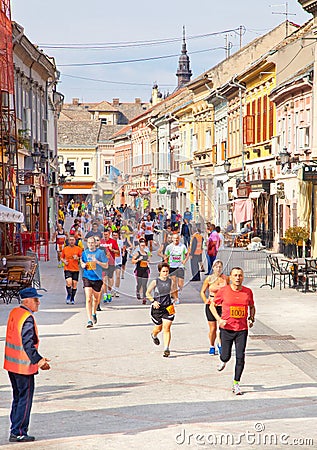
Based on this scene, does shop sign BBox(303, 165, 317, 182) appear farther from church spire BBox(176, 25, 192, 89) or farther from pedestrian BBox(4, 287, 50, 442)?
church spire BBox(176, 25, 192, 89)

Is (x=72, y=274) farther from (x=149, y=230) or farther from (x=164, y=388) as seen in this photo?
(x=164, y=388)

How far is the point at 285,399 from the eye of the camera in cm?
1089

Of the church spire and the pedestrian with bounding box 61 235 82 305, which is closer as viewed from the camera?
A: the pedestrian with bounding box 61 235 82 305

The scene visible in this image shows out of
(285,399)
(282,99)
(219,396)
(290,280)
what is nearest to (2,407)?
(219,396)

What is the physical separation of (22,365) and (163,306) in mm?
5106

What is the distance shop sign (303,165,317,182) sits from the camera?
1031 inches

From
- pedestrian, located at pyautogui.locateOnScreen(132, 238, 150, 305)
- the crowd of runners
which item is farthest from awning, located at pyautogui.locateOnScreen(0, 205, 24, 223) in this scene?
pedestrian, located at pyautogui.locateOnScreen(132, 238, 150, 305)

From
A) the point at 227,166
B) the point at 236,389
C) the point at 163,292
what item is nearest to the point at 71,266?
the point at 163,292

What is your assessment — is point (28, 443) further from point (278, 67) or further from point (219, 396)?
point (278, 67)

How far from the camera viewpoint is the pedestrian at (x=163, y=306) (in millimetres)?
13898

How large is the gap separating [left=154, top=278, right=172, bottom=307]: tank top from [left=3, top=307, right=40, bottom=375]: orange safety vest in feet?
16.1

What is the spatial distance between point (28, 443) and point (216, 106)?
4732 centimetres

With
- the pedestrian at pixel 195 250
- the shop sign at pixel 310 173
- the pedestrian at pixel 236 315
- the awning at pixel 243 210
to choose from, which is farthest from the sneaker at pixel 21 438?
the awning at pixel 243 210

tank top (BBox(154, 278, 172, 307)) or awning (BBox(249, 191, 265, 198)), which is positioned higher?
awning (BBox(249, 191, 265, 198))
